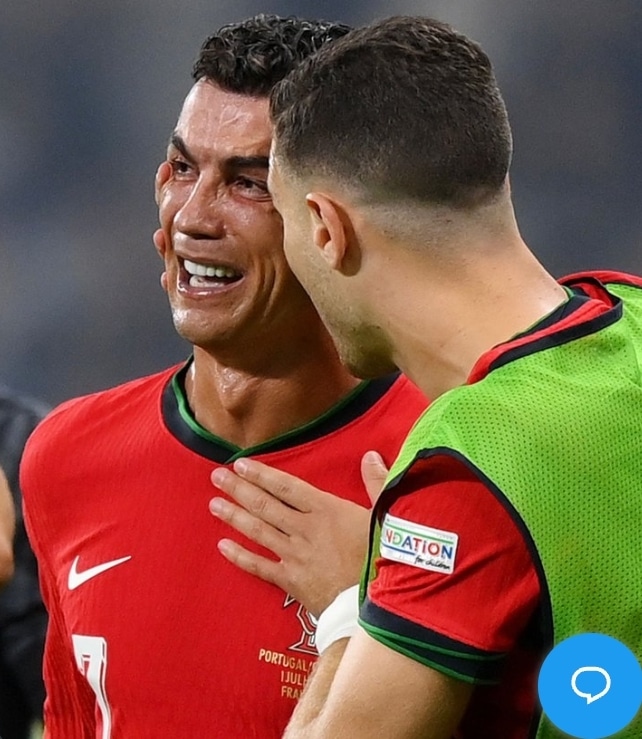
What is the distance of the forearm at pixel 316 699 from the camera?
109 cm

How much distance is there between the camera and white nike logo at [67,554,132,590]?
149cm

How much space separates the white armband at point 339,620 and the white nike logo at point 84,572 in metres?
0.31

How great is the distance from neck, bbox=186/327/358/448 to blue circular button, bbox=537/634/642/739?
528mm

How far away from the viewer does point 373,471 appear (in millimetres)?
1390

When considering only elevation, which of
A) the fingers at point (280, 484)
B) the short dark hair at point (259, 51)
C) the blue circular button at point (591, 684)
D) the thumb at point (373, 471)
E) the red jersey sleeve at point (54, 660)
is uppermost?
the short dark hair at point (259, 51)

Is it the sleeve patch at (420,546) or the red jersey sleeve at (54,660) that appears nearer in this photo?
the sleeve patch at (420,546)

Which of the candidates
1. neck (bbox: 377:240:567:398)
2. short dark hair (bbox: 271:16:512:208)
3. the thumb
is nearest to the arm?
the thumb

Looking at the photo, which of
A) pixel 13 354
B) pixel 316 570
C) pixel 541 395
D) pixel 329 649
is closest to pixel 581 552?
pixel 541 395

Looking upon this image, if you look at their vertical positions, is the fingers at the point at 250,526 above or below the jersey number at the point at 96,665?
above

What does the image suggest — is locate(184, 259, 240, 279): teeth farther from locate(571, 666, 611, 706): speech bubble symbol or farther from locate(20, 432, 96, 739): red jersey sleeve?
locate(571, 666, 611, 706): speech bubble symbol

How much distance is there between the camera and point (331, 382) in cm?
150

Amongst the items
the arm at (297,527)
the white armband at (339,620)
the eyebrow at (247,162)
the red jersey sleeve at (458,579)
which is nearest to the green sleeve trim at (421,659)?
the red jersey sleeve at (458,579)

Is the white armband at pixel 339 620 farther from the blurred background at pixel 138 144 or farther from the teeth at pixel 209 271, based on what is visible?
the blurred background at pixel 138 144

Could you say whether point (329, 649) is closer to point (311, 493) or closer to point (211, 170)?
point (311, 493)
